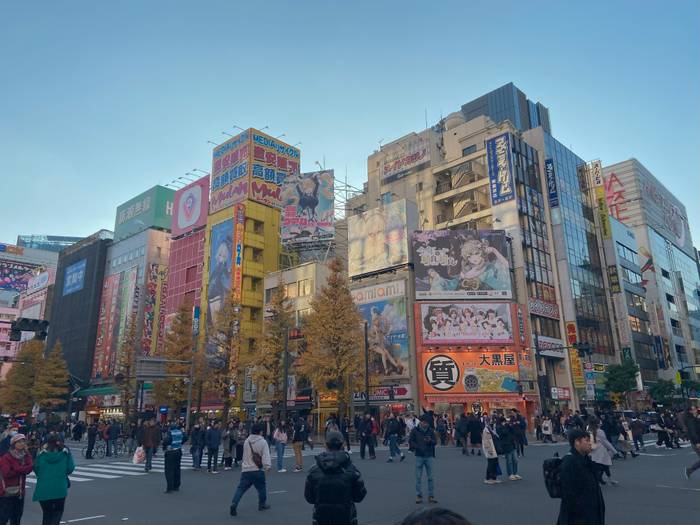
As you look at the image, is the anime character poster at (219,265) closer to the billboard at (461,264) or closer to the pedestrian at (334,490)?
the billboard at (461,264)

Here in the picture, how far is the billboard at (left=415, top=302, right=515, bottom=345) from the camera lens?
40.8 metres

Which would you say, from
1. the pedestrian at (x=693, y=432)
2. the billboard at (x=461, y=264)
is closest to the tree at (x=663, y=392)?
the billboard at (x=461, y=264)

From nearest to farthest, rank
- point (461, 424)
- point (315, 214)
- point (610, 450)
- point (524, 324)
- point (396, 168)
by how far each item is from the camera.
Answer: point (610, 450), point (461, 424), point (524, 324), point (315, 214), point (396, 168)

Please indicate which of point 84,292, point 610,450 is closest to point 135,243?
point 84,292

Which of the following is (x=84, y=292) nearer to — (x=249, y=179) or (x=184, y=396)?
(x=249, y=179)

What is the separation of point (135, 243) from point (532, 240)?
→ 49.1 meters

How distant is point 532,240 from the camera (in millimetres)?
47875

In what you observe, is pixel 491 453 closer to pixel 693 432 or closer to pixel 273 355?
pixel 693 432

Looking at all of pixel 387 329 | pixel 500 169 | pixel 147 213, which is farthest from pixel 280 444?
pixel 147 213

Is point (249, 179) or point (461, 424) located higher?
point (249, 179)

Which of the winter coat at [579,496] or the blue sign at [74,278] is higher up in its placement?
the blue sign at [74,278]

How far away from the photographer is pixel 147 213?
69875 millimetres

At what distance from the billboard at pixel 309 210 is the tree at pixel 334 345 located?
47.2 feet

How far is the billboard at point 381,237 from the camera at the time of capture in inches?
1738
